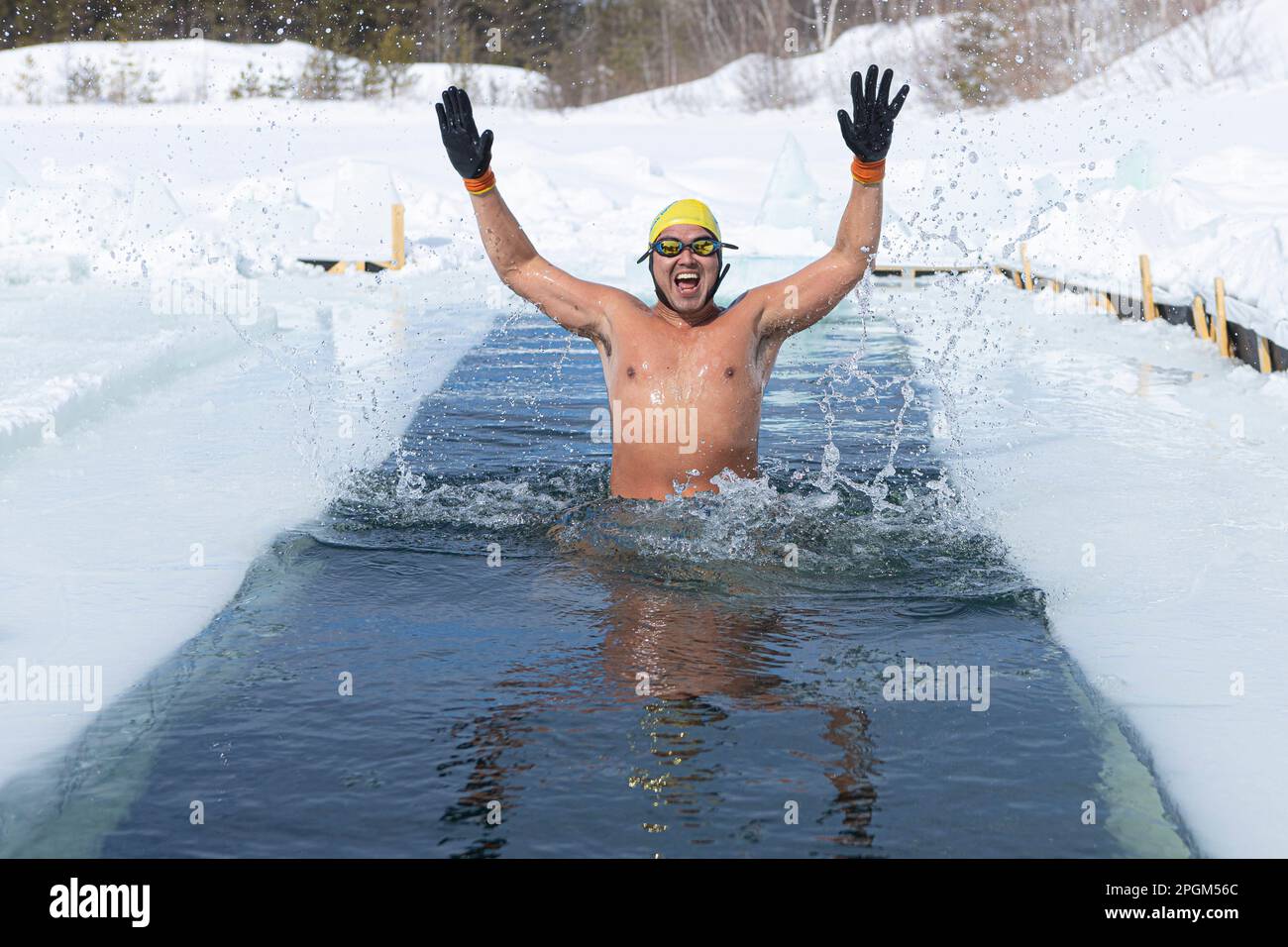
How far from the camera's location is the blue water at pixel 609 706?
272 cm

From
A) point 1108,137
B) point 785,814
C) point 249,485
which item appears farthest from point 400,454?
point 1108,137

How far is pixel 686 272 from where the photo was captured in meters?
4.72

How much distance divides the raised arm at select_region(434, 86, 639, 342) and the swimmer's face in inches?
7.8

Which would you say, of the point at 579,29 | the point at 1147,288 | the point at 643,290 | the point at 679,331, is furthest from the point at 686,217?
the point at 579,29

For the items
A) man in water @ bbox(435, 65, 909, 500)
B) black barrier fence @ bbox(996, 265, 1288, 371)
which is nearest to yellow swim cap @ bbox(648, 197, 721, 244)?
man in water @ bbox(435, 65, 909, 500)

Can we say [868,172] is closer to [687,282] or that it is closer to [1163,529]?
[687,282]

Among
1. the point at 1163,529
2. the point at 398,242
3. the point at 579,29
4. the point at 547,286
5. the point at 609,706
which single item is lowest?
the point at 609,706

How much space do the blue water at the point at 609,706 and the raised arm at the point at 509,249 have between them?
2.12ft

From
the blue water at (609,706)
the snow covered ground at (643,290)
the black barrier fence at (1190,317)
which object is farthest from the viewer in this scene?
the black barrier fence at (1190,317)

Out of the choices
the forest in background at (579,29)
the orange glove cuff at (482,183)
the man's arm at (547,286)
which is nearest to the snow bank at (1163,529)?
the man's arm at (547,286)

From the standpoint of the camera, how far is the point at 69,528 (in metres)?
4.75

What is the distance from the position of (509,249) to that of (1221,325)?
5.88m

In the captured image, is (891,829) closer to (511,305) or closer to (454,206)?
(511,305)

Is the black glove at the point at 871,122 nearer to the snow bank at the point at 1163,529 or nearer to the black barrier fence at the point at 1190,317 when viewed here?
the snow bank at the point at 1163,529
